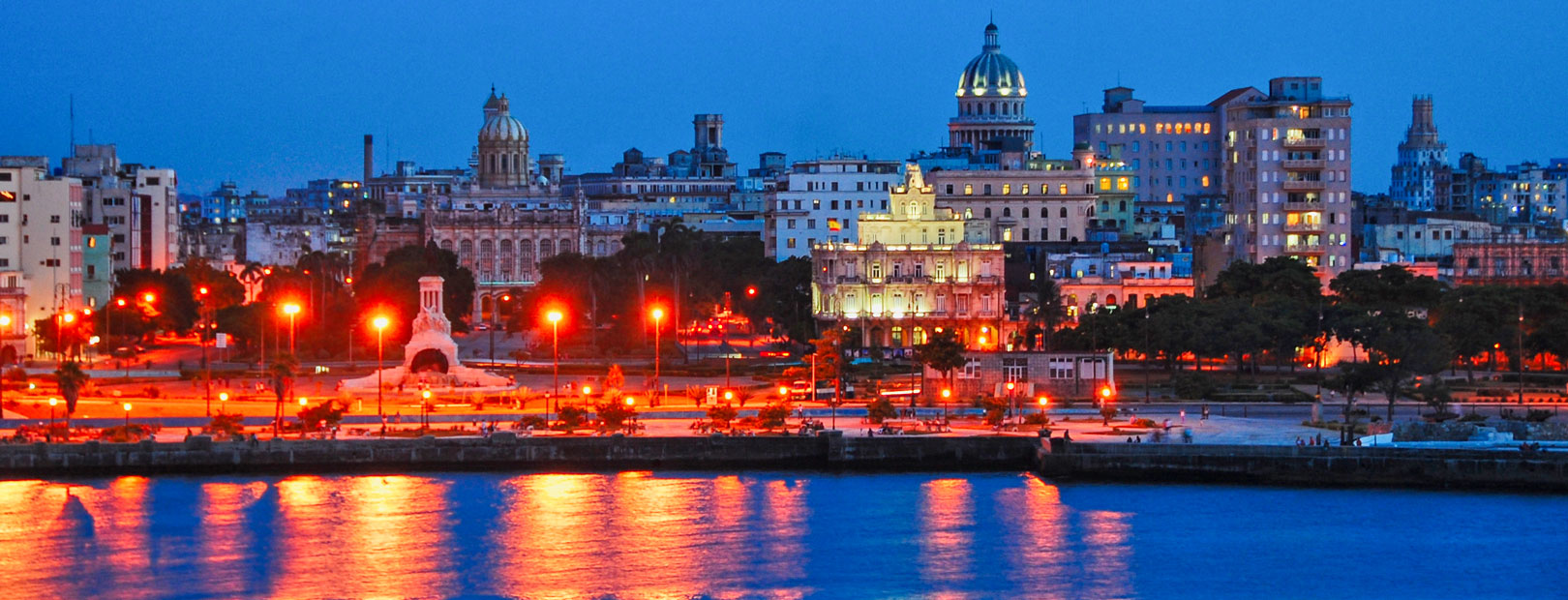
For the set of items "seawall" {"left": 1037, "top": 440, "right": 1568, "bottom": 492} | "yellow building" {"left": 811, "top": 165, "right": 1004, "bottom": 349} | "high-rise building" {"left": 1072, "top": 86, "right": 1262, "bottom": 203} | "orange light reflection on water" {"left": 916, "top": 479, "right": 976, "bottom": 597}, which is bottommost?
"orange light reflection on water" {"left": 916, "top": 479, "right": 976, "bottom": 597}

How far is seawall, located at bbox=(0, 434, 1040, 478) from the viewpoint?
66.5 metres

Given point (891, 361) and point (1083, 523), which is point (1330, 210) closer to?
point (891, 361)

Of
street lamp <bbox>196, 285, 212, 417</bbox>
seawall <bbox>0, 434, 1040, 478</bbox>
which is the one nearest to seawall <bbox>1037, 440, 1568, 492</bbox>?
seawall <bbox>0, 434, 1040, 478</bbox>

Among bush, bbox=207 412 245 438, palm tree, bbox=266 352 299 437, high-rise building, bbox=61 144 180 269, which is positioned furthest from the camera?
high-rise building, bbox=61 144 180 269

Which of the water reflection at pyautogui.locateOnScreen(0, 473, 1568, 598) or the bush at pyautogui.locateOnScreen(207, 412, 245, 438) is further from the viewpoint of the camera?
the bush at pyautogui.locateOnScreen(207, 412, 245, 438)

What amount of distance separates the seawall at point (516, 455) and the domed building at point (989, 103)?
117373 mm

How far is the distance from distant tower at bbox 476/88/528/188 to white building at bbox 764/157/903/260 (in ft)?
118

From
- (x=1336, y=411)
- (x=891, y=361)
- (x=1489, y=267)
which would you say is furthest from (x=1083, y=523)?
(x=1489, y=267)

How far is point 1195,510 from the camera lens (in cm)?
6031

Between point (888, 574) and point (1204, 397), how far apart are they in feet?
102

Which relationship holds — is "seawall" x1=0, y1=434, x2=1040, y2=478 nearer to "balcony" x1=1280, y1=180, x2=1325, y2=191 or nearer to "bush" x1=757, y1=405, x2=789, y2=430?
"bush" x1=757, y1=405, x2=789, y2=430

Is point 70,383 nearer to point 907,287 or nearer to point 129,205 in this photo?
point 907,287

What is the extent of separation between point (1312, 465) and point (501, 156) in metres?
126

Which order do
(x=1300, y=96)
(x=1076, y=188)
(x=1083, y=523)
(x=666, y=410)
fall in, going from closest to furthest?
(x=1083, y=523)
(x=666, y=410)
(x=1300, y=96)
(x=1076, y=188)
